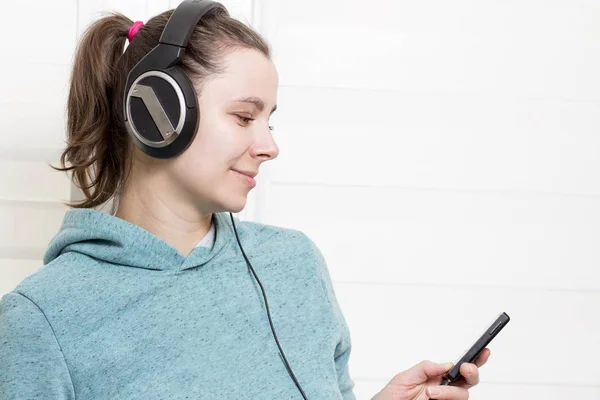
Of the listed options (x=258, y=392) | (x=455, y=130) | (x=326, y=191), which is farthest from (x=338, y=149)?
(x=258, y=392)

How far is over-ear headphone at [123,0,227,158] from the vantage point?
46.9 inches

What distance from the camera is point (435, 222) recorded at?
1749mm

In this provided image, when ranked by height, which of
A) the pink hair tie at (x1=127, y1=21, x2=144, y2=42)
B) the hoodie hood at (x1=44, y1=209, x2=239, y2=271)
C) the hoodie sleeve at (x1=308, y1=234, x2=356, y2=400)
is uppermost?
the pink hair tie at (x1=127, y1=21, x2=144, y2=42)

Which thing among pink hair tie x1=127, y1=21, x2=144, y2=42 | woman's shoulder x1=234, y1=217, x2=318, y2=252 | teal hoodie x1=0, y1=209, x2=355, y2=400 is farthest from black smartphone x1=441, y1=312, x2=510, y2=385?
pink hair tie x1=127, y1=21, x2=144, y2=42

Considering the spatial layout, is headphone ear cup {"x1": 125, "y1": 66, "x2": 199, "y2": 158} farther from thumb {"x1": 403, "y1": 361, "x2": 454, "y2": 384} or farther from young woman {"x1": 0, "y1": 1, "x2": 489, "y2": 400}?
thumb {"x1": 403, "y1": 361, "x2": 454, "y2": 384}

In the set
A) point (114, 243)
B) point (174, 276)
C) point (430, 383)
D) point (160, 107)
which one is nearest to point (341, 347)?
point (430, 383)

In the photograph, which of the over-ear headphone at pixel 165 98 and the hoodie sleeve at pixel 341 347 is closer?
the over-ear headphone at pixel 165 98

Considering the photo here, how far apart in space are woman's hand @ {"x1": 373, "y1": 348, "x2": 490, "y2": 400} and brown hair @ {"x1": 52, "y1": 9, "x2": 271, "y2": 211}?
0.56 meters

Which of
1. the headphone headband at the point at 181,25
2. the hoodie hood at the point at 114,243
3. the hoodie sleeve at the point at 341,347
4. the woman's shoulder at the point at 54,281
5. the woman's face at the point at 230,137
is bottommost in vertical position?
the hoodie sleeve at the point at 341,347

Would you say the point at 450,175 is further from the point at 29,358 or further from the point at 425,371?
the point at 29,358

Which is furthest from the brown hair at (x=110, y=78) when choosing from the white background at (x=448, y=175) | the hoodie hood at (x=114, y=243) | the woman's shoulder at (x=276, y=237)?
the white background at (x=448, y=175)

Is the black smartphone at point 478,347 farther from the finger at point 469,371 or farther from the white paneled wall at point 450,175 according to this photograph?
the white paneled wall at point 450,175

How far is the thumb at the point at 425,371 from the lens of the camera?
1318 millimetres

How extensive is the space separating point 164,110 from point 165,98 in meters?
0.02
